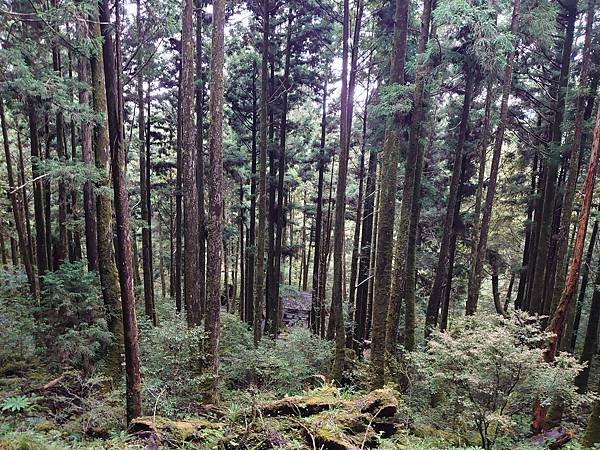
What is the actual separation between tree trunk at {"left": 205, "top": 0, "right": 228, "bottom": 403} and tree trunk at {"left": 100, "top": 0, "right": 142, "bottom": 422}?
235 cm

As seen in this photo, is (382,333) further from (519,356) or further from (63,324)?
(63,324)

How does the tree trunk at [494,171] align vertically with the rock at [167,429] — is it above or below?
above

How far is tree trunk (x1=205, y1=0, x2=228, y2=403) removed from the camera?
8016 mm

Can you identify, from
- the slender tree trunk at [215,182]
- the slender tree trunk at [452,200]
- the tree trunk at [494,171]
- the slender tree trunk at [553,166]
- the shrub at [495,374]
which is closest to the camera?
the shrub at [495,374]

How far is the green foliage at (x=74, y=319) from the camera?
829cm

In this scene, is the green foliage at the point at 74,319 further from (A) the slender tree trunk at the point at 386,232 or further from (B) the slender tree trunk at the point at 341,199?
(A) the slender tree trunk at the point at 386,232

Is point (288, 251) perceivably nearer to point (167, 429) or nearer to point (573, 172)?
point (573, 172)

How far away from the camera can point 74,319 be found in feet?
29.4

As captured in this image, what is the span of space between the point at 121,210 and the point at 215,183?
2.58 metres

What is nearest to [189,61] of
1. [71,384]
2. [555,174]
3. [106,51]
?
[106,51]

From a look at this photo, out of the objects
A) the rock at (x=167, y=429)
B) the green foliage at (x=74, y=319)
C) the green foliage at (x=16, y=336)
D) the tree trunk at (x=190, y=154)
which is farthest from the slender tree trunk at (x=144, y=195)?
the rock at (x=167, y=429)

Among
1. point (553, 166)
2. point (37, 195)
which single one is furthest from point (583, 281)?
point (37, 195)

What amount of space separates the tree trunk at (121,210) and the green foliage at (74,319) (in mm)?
2834

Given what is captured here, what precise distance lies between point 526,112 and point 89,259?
19.4 metres
